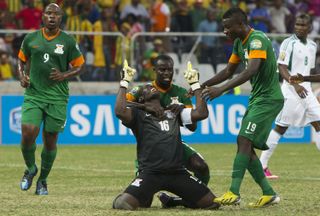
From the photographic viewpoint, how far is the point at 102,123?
23922 mm

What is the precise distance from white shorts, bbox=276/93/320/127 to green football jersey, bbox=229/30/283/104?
4804 mm

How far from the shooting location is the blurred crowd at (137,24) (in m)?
24.0

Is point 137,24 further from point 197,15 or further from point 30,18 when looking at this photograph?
point 30,18

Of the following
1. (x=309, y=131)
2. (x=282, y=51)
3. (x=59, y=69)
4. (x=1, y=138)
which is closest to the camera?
(x=59, y=69)

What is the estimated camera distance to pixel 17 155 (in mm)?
20734

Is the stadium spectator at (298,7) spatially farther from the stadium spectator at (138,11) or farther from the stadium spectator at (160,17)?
the stadium spectator at (138,11)

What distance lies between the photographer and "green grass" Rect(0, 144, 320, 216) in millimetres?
11297

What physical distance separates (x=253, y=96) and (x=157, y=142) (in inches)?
55.4

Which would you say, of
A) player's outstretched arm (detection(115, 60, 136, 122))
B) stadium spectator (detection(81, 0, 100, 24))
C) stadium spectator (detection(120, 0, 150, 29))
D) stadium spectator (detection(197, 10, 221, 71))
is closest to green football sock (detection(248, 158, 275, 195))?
player's outstretched arm (detection(115, 60, 136, 122))

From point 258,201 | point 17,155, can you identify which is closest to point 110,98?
point 17,155

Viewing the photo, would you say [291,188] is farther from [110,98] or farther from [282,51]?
[110,98]

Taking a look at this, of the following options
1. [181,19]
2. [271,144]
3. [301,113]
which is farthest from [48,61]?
[181,19]

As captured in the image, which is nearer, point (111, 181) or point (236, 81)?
point (236, 81)

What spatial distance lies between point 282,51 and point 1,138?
371 inches
